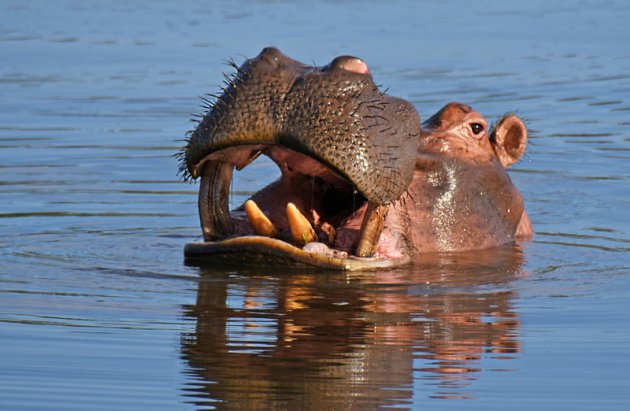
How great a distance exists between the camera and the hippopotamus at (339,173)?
6988 mm

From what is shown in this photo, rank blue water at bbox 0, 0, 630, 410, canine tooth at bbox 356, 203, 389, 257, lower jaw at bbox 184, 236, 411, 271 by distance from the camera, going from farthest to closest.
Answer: lower jaw at bbox 184, 236, 411, 271 < canine tooth at bbox 356, 203, 389, 257 < blue water at bbox 0, 0, 630, 410

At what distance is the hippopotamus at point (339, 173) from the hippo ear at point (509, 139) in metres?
0.11

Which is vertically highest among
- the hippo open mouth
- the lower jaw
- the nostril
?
the nostril

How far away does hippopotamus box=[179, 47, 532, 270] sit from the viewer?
6.99 m

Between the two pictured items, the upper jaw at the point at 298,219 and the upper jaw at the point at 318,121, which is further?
the upper jaw at the point at 298,219

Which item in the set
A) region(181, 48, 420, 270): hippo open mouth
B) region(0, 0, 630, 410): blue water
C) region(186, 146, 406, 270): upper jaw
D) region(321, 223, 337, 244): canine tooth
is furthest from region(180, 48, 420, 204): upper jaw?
region(0, 0, 630, 410): blue water

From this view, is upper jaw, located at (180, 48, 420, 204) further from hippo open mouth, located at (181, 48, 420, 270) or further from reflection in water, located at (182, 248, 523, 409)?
reflection in water, located at (182, 248, 523, 409)

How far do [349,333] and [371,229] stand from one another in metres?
1.11

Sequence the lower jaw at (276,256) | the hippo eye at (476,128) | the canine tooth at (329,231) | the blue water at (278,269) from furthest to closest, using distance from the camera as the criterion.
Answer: the hippo eye at (476,128) → the canine tooth at (329,231) → the lower jaw at (276,256) → the blue water at (278,269)

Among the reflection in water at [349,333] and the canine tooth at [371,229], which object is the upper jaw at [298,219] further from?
the reflection in water at [349,333]

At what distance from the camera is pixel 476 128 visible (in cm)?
866

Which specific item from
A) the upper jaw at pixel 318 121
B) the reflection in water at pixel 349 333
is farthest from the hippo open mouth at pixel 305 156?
the reflection in water at pixel 349 333

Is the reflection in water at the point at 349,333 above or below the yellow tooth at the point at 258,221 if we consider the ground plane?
below

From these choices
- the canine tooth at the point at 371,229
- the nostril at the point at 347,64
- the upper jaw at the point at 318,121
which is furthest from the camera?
the canine tooth at the point at 371,229
